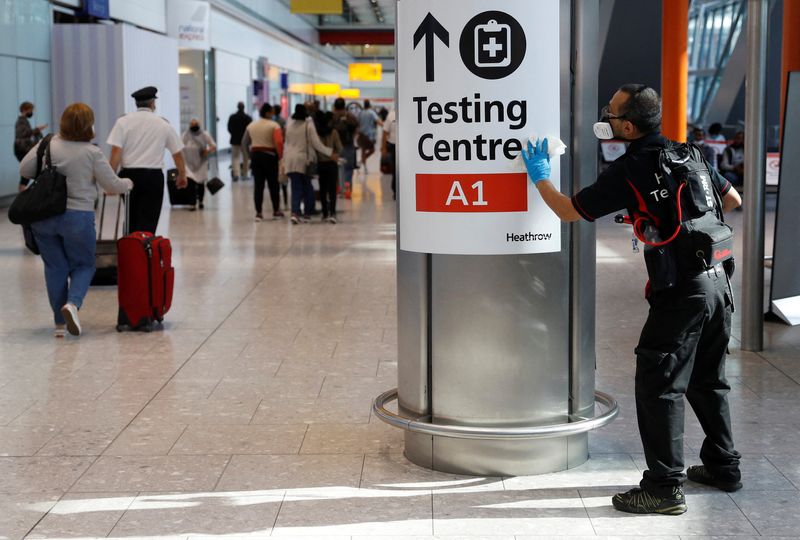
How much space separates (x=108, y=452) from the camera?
16.5 feet

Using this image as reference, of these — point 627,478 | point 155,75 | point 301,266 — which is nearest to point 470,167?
point 627,478

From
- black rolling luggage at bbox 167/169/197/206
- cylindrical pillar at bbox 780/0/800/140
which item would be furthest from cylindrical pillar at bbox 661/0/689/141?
black rolling luggage at bbox 167/169/197/206

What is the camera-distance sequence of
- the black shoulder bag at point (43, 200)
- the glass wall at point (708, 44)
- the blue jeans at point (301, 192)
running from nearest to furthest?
the black shoulder bag at point (43, 200) < the blue jeans at point (301, 192) < the glass wall at point (708, 44)

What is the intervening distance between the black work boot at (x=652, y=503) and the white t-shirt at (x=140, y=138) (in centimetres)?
640

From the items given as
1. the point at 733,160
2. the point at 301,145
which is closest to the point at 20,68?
the point at 301,145

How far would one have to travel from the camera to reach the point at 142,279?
7973 mm

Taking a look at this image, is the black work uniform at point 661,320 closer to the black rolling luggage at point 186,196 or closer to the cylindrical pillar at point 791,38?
the cylindrical pillar at point 791,38

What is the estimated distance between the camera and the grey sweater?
7.68m

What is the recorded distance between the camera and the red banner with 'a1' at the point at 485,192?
14.5 feet

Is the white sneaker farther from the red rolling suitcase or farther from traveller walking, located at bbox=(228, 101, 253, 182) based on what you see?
traveller walking, located at bbox=(228, 101, 253, 182)

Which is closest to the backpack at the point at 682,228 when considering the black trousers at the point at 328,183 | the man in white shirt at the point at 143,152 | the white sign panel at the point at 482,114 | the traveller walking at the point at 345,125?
the white sign panel at the point at 482,114

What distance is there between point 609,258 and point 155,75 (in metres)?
11.7

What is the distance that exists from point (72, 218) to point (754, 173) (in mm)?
4413

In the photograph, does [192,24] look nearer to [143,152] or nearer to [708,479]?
[143,152]
